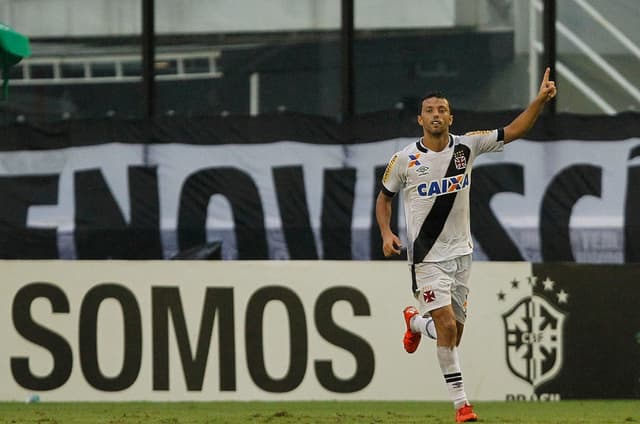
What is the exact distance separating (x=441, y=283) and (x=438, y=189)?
64 cm

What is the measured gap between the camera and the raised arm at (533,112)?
32.3ft

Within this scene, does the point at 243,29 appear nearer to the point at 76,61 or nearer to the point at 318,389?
the point at 76,61

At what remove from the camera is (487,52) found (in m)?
17.0

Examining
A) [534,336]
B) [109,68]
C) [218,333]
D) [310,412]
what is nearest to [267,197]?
[218,333]

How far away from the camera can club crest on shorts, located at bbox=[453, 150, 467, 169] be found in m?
10.3

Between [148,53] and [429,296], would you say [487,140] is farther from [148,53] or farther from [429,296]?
[148,53]

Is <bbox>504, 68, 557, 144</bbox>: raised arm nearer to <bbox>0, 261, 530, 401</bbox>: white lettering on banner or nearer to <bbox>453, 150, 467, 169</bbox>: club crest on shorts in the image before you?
<bbox>453, 150, 467, 169</bbox>: club crest on shorts

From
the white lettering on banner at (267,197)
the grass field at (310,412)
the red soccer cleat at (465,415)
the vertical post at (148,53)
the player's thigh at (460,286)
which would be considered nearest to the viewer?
the red soccer cleat at (465,415)

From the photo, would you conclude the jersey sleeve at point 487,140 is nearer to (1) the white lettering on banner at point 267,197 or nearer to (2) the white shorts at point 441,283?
(2) the white shorts at point 441,283

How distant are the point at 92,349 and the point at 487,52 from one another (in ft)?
19.9

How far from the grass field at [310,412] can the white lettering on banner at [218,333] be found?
26 cm

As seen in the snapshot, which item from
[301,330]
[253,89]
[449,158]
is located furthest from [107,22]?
[449,158]

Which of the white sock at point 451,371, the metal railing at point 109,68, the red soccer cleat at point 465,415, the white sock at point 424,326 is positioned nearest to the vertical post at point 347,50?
the metal railing at point 109,68

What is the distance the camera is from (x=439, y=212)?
10.4 m
